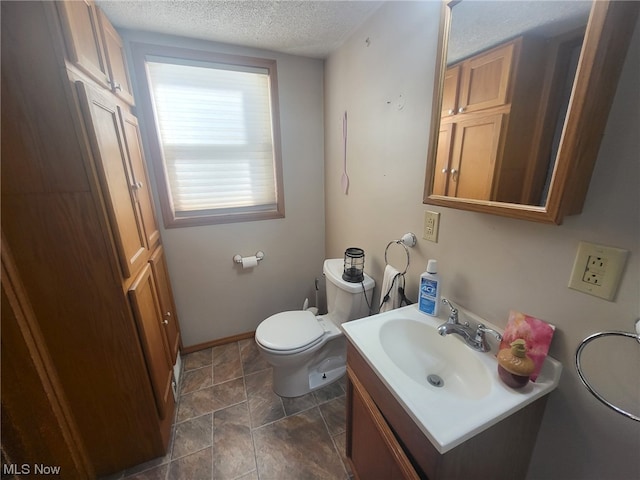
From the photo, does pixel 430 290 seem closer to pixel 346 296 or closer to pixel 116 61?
pixel 346 296

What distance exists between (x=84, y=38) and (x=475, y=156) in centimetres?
149

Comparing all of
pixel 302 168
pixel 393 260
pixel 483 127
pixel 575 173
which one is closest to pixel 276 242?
pixel 302 168

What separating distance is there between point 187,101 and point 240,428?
2065 millimetres

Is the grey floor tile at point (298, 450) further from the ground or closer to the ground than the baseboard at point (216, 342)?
closer to the ground

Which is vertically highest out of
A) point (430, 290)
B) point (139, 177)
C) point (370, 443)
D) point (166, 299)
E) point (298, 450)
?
point (139, 177)

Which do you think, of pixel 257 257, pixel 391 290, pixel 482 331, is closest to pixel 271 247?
pixel 257 257

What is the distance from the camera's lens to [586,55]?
21.5 inches

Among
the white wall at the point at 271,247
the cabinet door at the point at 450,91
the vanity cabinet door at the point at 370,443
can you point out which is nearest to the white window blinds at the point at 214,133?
the white wall at the point at 271,247

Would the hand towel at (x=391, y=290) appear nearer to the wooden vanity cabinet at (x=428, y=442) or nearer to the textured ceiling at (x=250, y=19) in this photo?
the wooden vanity cabinet at (x=428, y=442)

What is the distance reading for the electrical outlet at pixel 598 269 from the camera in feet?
1.98

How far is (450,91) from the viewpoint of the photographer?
3.05ft

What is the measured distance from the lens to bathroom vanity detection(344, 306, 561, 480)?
649mm

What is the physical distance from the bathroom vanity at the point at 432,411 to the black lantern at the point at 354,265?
48cm
